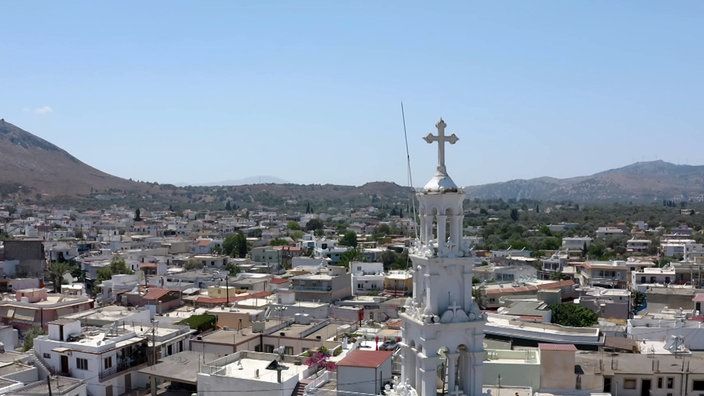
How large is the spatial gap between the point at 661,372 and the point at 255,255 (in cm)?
6949

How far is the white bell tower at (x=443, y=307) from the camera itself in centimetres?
1375

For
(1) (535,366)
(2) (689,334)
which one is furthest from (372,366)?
(2) (689,334)

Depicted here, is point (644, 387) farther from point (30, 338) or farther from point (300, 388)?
point (30, 338)

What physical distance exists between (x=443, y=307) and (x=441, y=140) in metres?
3.53

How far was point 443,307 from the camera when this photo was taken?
14.0 metres

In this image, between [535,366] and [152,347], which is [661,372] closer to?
[535,366]

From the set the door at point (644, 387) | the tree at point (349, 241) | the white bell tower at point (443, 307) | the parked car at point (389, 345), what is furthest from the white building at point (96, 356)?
the tree at point (349, 241)

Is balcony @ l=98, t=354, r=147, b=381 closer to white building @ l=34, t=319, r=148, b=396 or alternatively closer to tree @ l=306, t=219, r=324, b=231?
white building @ l=34, t=319, r=148, b=396

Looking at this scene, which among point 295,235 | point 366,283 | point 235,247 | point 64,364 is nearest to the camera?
point 64,364

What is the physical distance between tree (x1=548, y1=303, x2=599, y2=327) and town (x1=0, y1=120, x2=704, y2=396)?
106 millimetres

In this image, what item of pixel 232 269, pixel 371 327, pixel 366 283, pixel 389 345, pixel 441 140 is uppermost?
pixel 441 140

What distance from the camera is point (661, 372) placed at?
23531 mm

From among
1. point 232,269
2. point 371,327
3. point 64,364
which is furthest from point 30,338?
point 232,269

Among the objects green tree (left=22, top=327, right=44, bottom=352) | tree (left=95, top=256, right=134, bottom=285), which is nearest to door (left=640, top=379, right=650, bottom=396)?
green tree (left=22, top=327, right=44, bottom=352)
